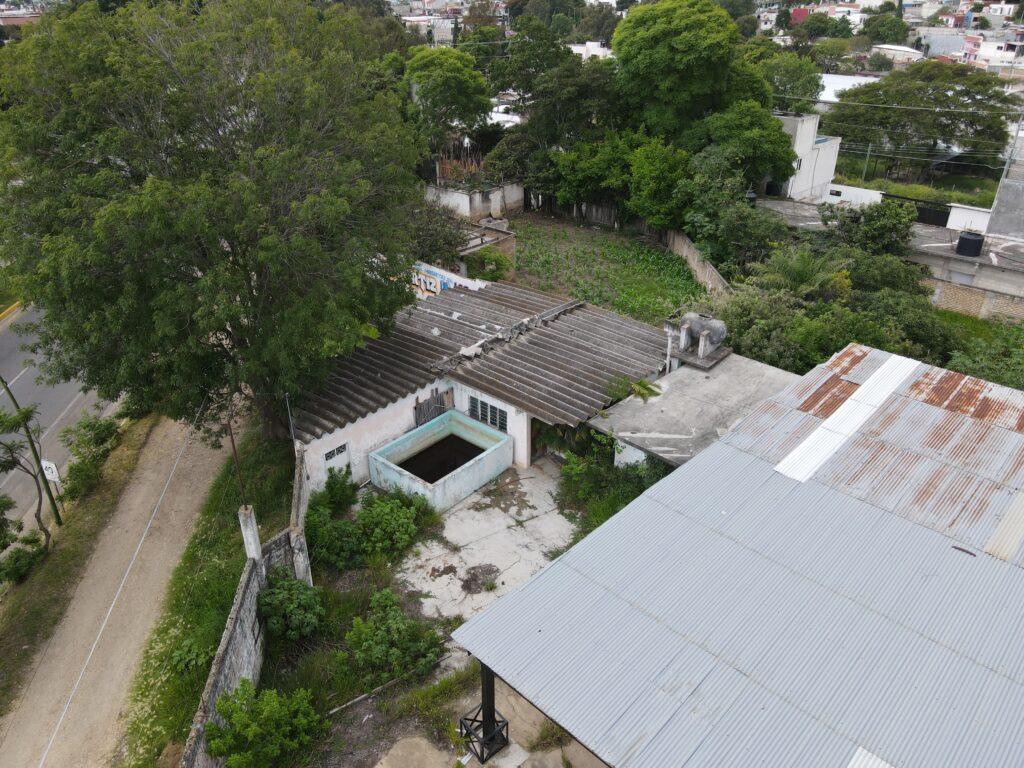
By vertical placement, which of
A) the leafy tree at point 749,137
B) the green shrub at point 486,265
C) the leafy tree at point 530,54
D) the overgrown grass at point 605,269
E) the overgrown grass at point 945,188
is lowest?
the overgrown grass at point 945,188

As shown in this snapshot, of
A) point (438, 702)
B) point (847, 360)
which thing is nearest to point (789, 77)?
point (847, 360)

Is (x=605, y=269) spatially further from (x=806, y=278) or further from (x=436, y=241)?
(x=806, y=278)

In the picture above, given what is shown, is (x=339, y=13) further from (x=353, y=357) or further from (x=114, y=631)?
(x=114, y=631)

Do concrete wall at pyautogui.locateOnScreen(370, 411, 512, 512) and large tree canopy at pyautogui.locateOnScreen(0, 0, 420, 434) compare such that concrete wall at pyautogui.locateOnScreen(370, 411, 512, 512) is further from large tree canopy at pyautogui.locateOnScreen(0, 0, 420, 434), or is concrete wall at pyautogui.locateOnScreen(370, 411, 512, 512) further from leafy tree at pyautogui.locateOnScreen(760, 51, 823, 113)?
leafy tree at pyautogui.locateOnScreen(760, 51, 823, 113)

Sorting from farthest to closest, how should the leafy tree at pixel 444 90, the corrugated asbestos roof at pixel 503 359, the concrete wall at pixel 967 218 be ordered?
the leafy tree at pixel 444 90, the concrete wall at pixel 967 218, the corrugated asbestos roof at pixel 503 359

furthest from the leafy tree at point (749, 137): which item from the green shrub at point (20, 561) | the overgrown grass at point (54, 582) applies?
the green shrub at point (20, 561)

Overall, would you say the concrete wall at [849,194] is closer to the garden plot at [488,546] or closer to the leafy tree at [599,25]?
the garden plot at [488,546]

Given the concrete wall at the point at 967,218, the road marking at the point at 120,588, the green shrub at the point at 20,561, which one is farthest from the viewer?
the concrete wall at the point at 967,218

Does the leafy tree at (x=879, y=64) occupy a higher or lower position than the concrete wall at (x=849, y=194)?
higher
